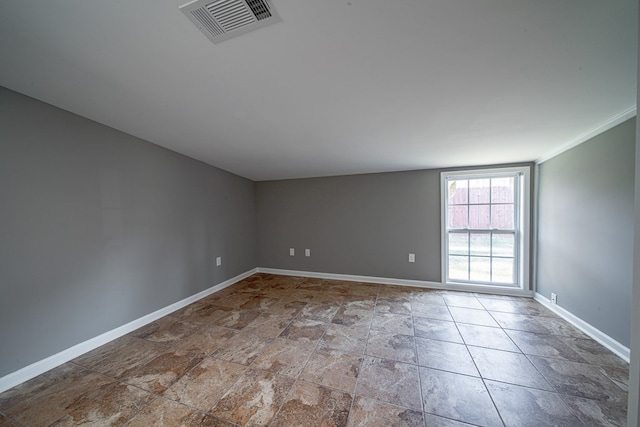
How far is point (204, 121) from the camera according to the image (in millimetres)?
1878

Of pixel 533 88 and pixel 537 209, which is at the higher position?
pixel 533 88

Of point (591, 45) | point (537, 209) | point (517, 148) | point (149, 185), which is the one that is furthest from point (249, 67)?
point (537, 209)

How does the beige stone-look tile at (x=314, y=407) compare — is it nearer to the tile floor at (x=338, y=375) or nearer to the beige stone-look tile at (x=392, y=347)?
the tile floor at (x=338, y=375)

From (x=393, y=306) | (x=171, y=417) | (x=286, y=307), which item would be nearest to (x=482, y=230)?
(x=393, y=306)

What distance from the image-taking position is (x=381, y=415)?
49.2 inches

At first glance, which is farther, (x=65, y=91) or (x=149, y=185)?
(x=149, y=185)

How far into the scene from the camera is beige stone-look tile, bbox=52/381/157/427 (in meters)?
1.24

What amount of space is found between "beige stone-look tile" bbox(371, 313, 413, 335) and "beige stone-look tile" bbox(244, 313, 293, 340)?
3.20 feet

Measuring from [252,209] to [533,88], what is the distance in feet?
13.3

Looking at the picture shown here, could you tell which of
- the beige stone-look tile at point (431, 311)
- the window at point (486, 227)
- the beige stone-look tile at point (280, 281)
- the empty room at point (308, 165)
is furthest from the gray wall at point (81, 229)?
the window at point (486, 227)

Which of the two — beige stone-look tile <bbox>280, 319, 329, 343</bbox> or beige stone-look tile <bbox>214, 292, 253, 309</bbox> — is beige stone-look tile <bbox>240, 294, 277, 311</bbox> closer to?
beige stone-look tile <bbox>214, 292, 253, 309</bbox>

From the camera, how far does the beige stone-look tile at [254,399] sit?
4.09 feet

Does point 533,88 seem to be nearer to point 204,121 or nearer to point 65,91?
point 204,121

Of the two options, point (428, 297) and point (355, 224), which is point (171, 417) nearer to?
point (428, 297)
